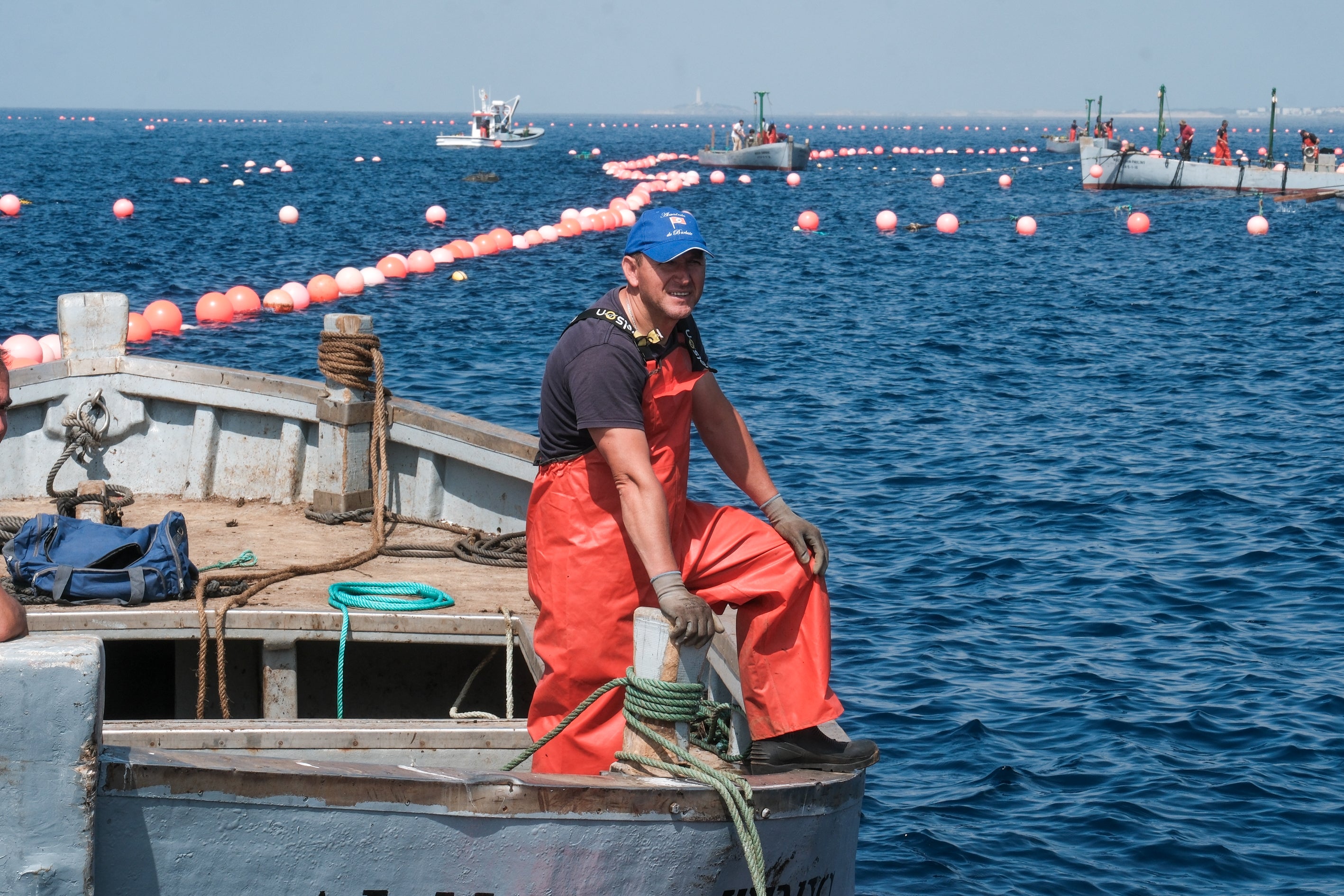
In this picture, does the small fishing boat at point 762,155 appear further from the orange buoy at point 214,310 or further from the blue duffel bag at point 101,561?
the blue duffel bag at point 101,561

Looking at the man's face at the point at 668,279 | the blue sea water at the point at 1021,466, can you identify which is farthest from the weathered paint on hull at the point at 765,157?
the man's face at the point at 668,279

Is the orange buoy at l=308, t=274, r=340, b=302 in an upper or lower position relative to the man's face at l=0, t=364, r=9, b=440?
lower

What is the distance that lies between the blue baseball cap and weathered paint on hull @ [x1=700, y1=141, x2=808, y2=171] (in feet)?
221

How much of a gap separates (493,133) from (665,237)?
96.7 metres

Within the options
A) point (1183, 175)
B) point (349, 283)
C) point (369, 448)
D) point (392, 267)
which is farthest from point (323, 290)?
point (1183, 175)

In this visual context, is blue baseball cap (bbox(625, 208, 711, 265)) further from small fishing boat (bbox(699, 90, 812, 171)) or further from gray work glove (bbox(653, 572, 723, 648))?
small fishing boat (bbox(699, 90, 812, 171))

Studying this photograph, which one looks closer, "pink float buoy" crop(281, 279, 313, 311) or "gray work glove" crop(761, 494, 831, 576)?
"gray work glove" crop(761, 494, 831, 576)

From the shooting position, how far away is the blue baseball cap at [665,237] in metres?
3.88

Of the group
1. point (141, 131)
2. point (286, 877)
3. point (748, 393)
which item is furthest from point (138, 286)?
point (141, 131)

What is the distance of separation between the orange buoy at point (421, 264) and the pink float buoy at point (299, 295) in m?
5.56

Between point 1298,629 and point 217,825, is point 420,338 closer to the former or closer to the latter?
point 1298,629

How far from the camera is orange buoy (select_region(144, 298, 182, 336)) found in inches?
894

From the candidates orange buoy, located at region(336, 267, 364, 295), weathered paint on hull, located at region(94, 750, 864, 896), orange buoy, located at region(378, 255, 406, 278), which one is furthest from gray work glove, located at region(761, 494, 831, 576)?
orange buoy, located at region(378, 255, 406, 278)

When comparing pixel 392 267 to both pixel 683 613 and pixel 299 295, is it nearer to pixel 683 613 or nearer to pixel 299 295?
pixel 299 295
